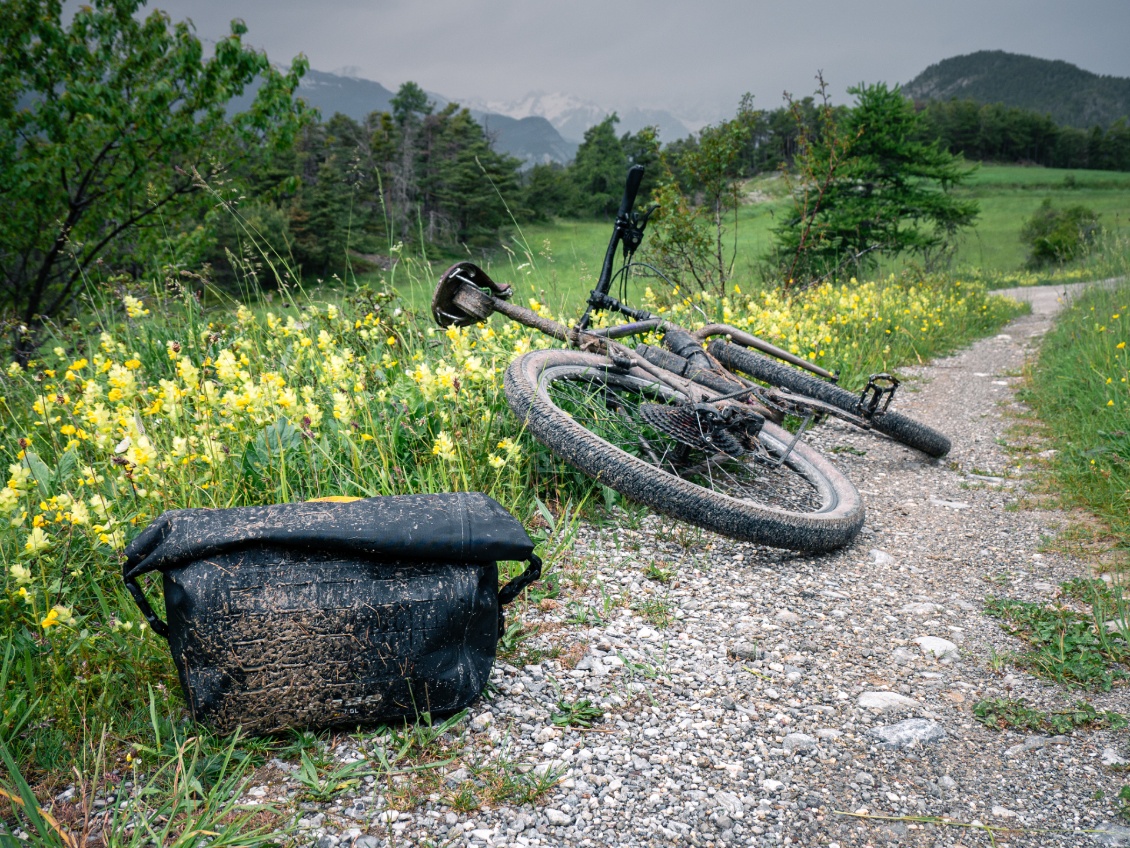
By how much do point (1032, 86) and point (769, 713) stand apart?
136 meters

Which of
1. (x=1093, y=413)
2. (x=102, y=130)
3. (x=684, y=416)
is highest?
(x=102, y=130)

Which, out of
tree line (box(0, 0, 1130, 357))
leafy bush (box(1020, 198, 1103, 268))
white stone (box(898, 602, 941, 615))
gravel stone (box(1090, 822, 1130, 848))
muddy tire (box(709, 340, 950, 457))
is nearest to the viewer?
gravel stone (box(1090, 822, 1130, 848))

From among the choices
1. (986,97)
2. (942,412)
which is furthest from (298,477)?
(986,97)

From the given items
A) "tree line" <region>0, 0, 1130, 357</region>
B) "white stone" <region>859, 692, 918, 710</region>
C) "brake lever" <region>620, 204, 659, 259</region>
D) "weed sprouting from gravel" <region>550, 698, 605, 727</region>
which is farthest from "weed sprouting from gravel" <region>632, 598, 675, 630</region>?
"tree line" <region>0, 0, 1130, 357</region>

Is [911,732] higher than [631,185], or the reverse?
[631,185]

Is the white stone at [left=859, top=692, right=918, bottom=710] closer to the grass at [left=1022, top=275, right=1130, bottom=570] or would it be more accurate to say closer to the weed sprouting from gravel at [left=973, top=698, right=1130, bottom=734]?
the weed sprouting from gravel at [left=973, top=698, right=1130, bottom=734]

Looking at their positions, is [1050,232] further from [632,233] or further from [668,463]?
[668,463]

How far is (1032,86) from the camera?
102000mm

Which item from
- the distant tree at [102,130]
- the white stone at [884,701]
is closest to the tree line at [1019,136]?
the distant tree at [102,130]

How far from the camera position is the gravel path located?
1.57 m

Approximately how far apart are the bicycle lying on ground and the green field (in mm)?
1276

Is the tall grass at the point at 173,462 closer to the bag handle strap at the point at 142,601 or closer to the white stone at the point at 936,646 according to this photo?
the bag handle strap at the point at 142,601

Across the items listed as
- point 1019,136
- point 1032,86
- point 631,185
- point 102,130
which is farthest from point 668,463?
point 1032,86

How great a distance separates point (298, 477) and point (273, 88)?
879 cm
